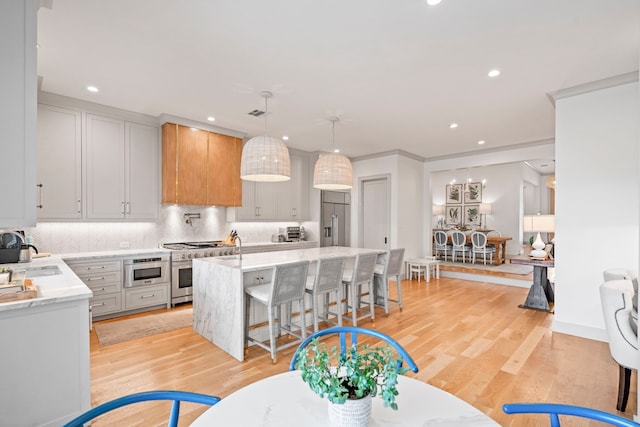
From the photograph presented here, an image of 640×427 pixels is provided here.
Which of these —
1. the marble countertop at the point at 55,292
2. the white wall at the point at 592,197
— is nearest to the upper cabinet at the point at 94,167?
the marble countertop at the point at 55,292

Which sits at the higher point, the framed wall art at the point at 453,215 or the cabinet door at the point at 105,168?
the cabinet door at the point at 105,168

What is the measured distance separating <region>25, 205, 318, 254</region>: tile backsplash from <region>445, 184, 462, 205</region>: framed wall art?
7.71 metres

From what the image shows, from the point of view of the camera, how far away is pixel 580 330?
3.62m

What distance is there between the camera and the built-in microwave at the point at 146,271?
4249mm

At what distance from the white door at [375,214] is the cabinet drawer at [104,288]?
489 centimetres

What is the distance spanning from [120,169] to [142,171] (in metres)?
0.28

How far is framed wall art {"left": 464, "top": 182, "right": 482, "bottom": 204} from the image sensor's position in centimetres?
1089

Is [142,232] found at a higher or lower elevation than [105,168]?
lower

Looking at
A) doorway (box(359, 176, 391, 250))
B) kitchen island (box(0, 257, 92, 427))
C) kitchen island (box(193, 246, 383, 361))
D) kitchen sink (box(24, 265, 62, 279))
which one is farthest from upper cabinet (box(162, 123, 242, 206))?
doorway (box(359, 176, 391, 250))

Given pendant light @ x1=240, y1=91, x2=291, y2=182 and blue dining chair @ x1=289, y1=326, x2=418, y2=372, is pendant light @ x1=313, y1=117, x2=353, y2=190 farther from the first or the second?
blue dining chair @ x1=289, y1=326, x2=418, y2=372

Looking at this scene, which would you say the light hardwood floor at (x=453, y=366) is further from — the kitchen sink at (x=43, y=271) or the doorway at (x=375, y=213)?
the doorway at (x=375, y=213)

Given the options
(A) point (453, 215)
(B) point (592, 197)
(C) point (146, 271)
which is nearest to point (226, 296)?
(C) point (146, 271)

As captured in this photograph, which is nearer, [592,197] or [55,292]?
[55,292]

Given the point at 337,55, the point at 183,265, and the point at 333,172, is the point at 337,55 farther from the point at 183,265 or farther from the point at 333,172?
the point at 183,265
